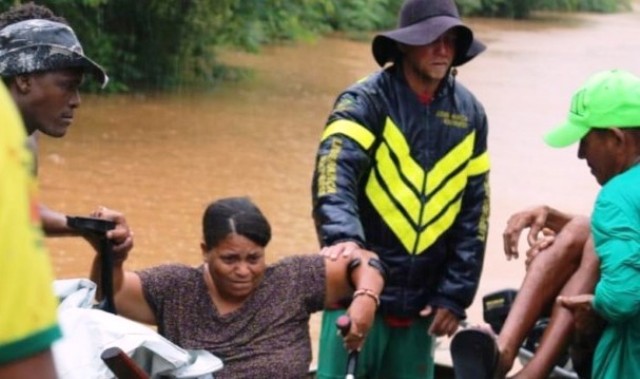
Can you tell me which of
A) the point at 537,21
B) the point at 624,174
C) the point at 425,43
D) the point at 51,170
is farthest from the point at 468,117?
the point at 537,21

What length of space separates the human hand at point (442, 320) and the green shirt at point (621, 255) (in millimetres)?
697

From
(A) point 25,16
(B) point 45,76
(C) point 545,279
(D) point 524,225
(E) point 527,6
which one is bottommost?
(E) point 527,6

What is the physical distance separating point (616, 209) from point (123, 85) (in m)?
16.8

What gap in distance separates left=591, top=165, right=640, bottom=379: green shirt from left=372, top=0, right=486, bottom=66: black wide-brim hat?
861 millimetres

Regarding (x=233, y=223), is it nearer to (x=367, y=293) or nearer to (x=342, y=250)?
(x=342, y=250)

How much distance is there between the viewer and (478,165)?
199 inches

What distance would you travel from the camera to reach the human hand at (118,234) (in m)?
4.20

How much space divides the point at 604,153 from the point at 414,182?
2.20 feet

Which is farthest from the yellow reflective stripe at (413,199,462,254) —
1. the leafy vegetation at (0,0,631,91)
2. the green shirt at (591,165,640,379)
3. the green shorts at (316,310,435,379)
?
the leafy vegetation at (0,0,631,91)

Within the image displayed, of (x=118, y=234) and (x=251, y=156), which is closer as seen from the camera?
(x=118, y=234)

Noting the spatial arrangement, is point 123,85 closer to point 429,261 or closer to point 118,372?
point 429,261

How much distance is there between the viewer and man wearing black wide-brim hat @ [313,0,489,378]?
16.0ft

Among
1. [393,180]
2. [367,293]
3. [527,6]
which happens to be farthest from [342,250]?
[527,6]

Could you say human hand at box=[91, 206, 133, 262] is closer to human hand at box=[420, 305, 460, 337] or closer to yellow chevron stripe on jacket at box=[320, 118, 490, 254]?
yellow chevron stripe on jacket at box=[320, 118, 490, 254]
